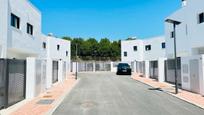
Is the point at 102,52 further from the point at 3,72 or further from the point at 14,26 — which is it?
the point at 3,72

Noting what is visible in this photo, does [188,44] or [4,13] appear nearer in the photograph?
[4,13]

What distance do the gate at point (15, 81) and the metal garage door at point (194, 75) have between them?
9.69 metres

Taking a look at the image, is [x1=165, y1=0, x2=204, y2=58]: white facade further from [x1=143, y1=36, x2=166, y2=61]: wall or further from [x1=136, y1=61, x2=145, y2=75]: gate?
[x1=143, y1=36, x2=166, y2=61]: wall

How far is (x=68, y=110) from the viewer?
10.9 meters

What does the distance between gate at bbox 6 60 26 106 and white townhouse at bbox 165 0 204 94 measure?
31.6 feet

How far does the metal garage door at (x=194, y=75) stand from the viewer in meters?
15.9

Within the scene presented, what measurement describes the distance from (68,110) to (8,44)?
33.6ft

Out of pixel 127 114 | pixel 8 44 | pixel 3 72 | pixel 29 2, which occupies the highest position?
pixel 29 2

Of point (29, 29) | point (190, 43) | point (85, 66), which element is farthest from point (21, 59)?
point (85, 66)

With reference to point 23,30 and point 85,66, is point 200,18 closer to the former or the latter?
point 23,30

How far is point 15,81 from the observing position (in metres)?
12.1

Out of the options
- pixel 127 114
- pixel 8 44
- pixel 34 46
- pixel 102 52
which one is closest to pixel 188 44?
pixel 34 46

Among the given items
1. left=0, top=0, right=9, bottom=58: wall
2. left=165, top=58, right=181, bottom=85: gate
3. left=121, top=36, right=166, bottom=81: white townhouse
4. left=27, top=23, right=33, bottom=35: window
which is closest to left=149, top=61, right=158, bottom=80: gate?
left=165, top=58, right=181, bottom=85: gate

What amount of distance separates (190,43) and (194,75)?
36.7 feet
